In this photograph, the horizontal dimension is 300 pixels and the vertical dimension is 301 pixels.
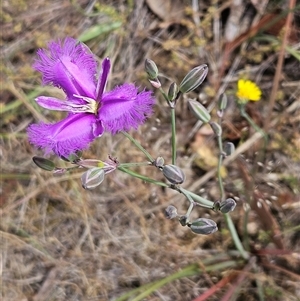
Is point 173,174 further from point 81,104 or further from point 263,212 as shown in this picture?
point 263,212

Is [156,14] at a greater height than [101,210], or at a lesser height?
greater

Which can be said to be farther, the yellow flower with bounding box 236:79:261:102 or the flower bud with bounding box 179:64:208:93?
the yellow flower with bounding box 236:79:261:102

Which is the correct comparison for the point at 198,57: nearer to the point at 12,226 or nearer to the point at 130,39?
the point at 130,39

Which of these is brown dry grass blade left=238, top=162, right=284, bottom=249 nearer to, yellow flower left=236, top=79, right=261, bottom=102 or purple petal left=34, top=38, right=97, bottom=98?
yellow flower left=236, top=79, right=261, bottom=102

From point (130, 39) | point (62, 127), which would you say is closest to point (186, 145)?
point (130, 39)

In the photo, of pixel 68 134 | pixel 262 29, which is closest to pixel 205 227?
pixel 68 134

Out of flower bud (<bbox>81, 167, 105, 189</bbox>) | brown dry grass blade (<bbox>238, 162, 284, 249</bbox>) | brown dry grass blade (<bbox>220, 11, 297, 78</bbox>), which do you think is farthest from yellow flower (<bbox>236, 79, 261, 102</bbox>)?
flower bud (<bbox>81, 167, 105, 189</bbox>)

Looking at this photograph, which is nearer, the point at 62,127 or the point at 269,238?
the point at 62,127

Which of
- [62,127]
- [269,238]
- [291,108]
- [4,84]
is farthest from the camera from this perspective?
[4,84]
